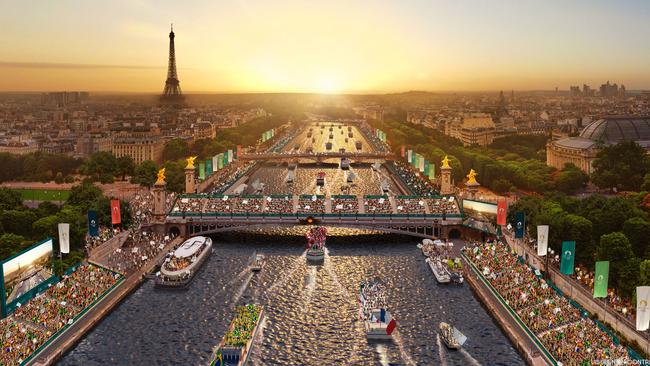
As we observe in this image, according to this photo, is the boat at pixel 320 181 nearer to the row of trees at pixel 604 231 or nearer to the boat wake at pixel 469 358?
the row of trees at pixel 604 231

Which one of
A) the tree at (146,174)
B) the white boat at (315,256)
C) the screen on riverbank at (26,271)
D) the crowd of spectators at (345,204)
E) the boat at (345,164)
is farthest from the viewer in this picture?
Answer: the boat at (345,164)

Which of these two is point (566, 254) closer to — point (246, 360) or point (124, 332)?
point (246, 360)

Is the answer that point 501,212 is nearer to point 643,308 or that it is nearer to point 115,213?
point 643,308

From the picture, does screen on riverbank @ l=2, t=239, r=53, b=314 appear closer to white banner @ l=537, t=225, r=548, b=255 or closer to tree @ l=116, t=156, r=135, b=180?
white banner @ l=537, t=225, r=548, b=255

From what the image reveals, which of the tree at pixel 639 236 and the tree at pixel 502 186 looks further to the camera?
the tree at pixel 502 186

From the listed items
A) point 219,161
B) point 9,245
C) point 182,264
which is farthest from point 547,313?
point 219,161

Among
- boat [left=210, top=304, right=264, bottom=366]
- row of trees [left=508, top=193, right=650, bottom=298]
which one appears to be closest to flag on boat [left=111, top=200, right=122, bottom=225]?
boat [left=210, top=304, right=264, bottom=366]

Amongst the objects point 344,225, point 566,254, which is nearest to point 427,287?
point 566,254

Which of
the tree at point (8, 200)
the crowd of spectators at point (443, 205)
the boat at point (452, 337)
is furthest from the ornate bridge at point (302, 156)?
the boat at point (452, 337)
